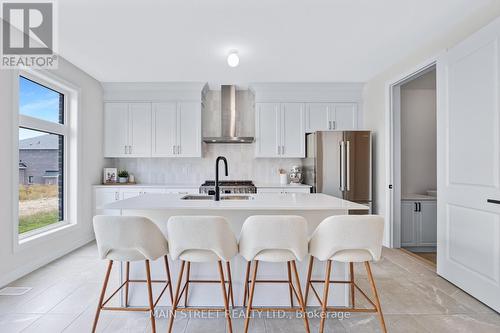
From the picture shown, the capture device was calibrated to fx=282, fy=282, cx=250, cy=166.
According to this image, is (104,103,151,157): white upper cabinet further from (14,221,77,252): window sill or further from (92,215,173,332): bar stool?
(92,215,173,332): bar stool

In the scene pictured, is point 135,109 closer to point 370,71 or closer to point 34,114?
point 34,114

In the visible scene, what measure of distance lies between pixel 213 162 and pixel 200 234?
11.1 ft

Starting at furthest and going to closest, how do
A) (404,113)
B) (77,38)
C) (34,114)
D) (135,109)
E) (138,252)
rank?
(135,109)
(404,113)
(34,114)
(77,38)
(138,252)

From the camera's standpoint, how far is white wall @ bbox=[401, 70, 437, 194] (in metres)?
4.36

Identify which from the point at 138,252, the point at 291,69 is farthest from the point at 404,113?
the point at 138,252

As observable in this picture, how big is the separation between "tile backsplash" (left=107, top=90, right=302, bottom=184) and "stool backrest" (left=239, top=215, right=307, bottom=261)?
3.28m

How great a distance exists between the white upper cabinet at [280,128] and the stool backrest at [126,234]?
3107 millimetres

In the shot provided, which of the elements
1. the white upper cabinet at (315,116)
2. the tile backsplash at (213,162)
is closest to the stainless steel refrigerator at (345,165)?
the white upper cabinet at (315,116)

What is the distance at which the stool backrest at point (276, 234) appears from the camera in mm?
1770

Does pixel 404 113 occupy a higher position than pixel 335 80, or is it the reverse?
pixel 335 80

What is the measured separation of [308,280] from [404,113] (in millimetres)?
3430

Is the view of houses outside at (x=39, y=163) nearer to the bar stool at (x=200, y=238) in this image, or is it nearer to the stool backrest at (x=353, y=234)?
the bar stool at (x=200, y=238)

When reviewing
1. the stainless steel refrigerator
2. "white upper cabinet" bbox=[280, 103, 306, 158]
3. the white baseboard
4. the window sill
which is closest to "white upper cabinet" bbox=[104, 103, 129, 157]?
the window sill

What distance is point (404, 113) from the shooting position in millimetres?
4355
